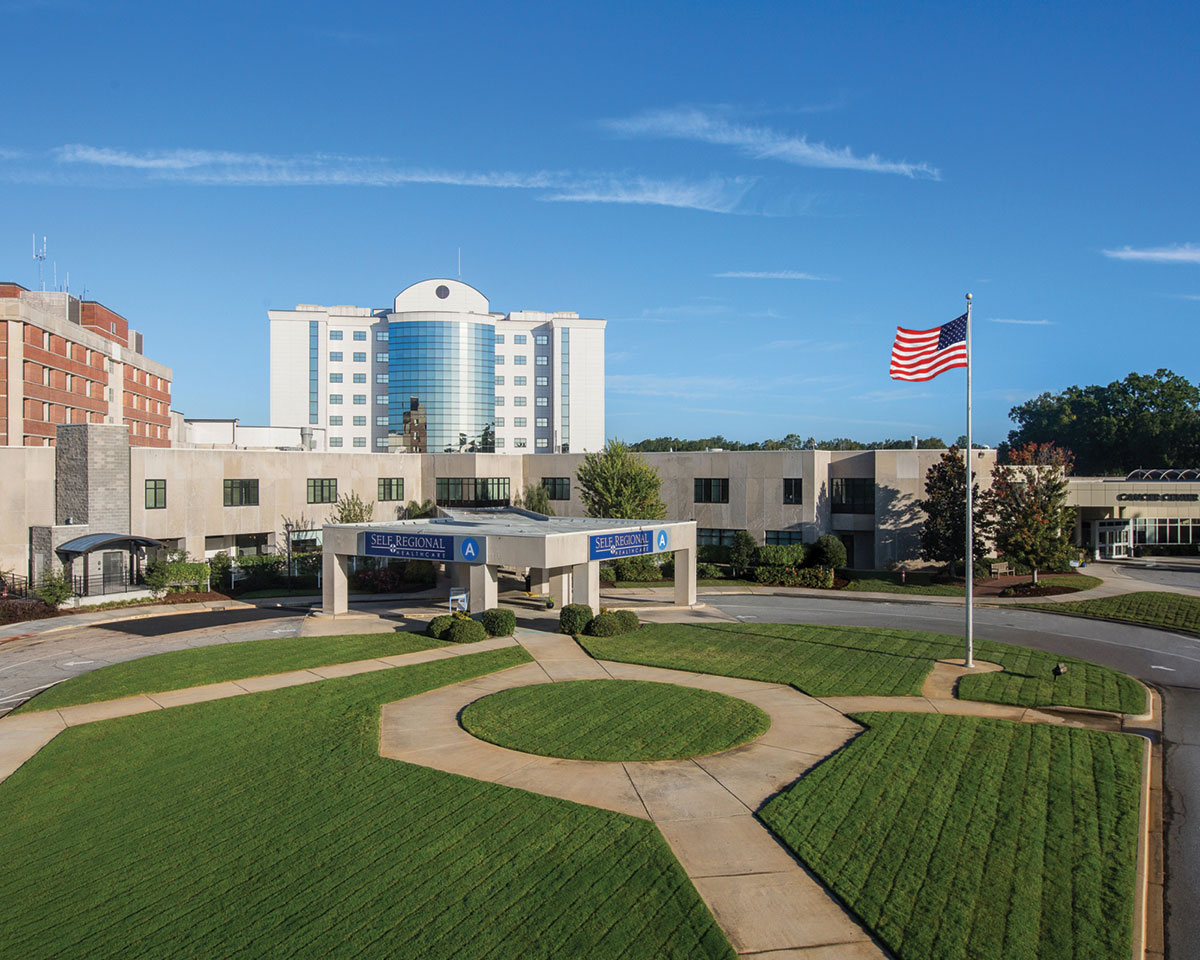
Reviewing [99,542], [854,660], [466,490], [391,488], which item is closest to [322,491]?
[391,488]

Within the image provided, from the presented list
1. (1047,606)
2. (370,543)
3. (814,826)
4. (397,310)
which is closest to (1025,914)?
(814,826)

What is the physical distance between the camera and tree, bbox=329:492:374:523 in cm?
4991

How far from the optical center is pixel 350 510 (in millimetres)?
50125

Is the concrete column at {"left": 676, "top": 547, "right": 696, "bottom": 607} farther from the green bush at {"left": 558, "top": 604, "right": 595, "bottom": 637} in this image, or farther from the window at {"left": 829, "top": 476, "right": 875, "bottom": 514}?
the window at {"left": 829, "top": 476, "right": 875, "bottom": 514}

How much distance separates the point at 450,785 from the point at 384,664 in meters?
11.5

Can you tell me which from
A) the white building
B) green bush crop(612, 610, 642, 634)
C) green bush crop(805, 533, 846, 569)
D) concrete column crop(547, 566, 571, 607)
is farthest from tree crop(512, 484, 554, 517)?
the white building

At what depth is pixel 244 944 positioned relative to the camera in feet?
33.6

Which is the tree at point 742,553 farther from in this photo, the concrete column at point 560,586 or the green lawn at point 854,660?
the green lawn at point 854,660

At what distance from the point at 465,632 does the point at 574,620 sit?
168 inches

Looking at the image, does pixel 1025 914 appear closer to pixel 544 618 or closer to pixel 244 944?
pixel 244 944

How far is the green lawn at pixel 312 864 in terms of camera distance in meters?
10.4

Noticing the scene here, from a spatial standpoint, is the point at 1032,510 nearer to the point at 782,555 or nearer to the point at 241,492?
the point at 782,555

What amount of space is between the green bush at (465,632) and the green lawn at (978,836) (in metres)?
15.6

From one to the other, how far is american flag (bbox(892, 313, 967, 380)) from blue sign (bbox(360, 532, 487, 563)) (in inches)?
642
